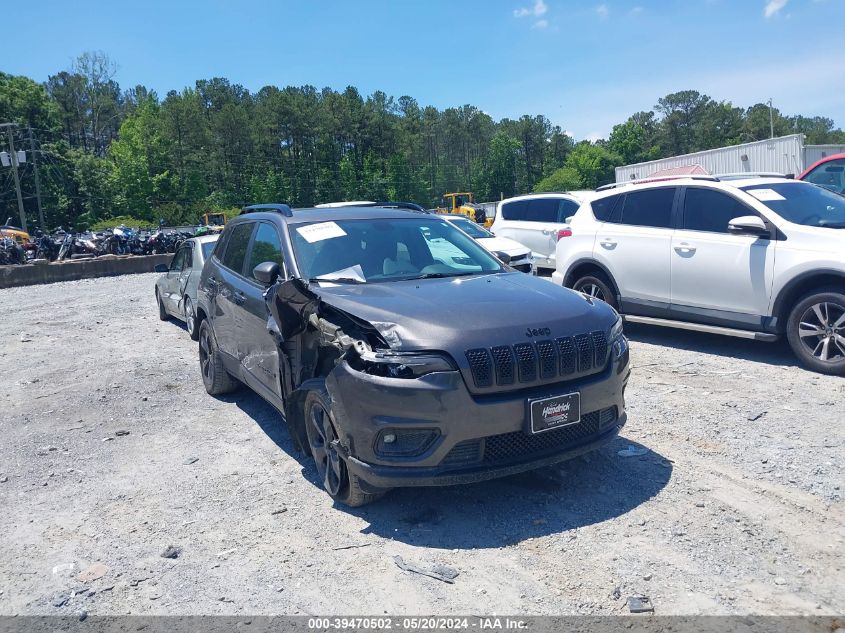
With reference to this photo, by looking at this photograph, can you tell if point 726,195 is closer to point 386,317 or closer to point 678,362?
point 678,362

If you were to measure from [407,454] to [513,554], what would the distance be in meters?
0.78

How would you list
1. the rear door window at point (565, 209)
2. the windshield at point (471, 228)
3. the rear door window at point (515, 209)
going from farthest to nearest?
the rear door window at point (515, 209), the rear door window at point (565, 209), the windshield at point (471, 228)

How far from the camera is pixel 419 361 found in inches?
152

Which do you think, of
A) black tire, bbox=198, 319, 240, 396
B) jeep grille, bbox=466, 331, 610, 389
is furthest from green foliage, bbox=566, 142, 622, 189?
jeep grille, bbox=466, 331, 610, 389

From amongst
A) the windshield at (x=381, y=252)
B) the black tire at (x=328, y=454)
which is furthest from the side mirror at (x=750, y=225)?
the black tire at (x=328, y=454)

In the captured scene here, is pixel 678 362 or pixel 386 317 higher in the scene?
pixel 386 317

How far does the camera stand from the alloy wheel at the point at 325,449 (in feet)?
14.2

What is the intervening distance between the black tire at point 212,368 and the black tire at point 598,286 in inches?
178

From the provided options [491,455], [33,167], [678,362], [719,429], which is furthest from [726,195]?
[33,167]

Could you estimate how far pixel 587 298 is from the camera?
483cm

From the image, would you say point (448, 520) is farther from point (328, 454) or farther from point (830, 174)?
point (830, 174)

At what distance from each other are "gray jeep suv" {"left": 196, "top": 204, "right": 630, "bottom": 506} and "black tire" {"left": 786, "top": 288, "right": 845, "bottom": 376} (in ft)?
10.5

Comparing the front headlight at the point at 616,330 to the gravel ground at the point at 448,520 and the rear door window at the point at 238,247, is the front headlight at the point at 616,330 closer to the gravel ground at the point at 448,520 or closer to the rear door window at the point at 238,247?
the gravel ground at the point at 448,520

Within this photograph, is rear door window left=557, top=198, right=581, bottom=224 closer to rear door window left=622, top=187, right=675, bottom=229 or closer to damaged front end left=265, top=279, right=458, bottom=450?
rear door window left=622, top=187, right=675, bottom=229
